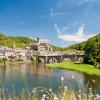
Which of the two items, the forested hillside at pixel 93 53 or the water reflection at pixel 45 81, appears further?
the forested hillside at pixel 93 53

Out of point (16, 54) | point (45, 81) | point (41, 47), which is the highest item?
Result: point (41, 47)

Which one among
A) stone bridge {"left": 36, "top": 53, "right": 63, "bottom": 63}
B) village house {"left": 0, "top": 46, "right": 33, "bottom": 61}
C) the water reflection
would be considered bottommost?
the water reflection

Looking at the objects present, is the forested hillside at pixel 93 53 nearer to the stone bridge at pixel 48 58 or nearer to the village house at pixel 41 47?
the stone bridge at pixel 48 58

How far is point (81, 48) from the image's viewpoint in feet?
404

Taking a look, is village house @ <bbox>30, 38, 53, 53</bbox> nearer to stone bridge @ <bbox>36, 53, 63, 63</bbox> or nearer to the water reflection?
stone bridge @ <bbox>36, 53, 63, 63</bbox>

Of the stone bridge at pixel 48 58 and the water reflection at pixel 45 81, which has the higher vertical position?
the stone bridge at pixel 48 58

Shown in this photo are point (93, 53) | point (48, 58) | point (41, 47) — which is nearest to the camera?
point (93, 53)

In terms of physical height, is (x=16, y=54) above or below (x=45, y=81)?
above

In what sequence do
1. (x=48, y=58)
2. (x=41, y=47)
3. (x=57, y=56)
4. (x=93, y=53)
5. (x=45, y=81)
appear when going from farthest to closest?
(x=41, y=47) < (x=57, y=56) < (x=48, y=58) < (x=93, y=53) < (x=45, y=81)

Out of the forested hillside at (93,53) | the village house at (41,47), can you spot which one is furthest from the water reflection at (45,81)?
the village house at (41,47)

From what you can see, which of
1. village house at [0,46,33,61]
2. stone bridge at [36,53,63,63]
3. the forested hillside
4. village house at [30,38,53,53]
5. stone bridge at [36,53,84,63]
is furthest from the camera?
village house at [30,38,53,53]

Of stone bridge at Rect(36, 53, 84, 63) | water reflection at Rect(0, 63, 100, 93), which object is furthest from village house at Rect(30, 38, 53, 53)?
water reflection at Rect(0, 63, 100, 93)

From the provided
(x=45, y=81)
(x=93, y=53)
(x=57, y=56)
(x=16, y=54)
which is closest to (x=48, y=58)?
(x=57, y=56)

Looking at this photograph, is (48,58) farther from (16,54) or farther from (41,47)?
(41,47)
